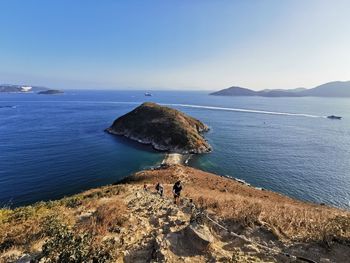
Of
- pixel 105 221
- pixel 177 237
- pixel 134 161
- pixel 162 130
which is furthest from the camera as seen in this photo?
pixel 162 130

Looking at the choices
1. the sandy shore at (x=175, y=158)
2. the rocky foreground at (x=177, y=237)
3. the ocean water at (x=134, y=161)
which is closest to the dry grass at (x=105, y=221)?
the rocky foreground at (x=177, y=237)

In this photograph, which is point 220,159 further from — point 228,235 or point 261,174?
point 228,235

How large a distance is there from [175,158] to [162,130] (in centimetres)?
2137

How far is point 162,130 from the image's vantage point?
284 ft

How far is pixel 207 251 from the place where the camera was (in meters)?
9.80

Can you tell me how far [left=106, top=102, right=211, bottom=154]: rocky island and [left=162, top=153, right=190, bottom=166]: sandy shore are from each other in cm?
325

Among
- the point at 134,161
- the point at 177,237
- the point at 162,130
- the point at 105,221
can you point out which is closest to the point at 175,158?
the point at 134,161

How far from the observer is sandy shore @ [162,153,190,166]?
64.4m

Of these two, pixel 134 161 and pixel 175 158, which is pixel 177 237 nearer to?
pixel 134 161

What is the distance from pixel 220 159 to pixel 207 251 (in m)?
59.9

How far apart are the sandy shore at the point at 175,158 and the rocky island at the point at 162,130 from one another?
10.7 feet

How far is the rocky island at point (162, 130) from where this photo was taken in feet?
253

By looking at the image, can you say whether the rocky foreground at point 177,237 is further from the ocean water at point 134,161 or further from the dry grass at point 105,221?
the ocean water at point 134,161

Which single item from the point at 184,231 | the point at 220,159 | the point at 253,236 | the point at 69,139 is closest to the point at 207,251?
the point at 184,231
